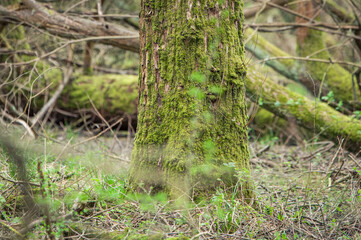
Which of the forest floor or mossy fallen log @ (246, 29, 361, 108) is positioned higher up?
mossy fallen log @ (246, 29, 361, 108)

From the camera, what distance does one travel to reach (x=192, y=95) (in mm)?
2473

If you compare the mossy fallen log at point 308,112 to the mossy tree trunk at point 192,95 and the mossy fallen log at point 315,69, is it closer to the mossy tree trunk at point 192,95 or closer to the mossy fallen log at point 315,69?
the mossy fallen log at point 315,69

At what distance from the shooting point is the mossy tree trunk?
248cm

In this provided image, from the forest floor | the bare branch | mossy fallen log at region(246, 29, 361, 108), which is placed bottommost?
the forest floor

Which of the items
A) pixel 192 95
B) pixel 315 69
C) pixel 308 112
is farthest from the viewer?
pixel 315 69

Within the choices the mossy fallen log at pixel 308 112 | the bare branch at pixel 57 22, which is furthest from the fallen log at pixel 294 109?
the bare branch at pixel 57 22

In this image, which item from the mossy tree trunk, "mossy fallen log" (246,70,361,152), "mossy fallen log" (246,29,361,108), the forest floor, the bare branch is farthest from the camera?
"mossy fallen log" (246,29,361,108)

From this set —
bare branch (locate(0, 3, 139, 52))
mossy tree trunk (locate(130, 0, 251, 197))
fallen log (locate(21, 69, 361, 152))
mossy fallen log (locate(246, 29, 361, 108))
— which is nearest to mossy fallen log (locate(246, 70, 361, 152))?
fallen log (locate(21, 69, 361, 152))

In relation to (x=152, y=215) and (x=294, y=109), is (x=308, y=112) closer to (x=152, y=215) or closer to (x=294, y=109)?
(x=294, y=109)

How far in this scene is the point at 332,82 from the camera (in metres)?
6.03

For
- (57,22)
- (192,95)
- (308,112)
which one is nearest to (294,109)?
(308,112)

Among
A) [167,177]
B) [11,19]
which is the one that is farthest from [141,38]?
[11,19]

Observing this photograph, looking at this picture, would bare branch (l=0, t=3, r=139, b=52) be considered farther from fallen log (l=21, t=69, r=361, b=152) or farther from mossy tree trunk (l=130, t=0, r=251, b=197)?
mossy tree trunk (l=130, t=0, r=251, b=197)

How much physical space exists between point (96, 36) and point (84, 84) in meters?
1.50
